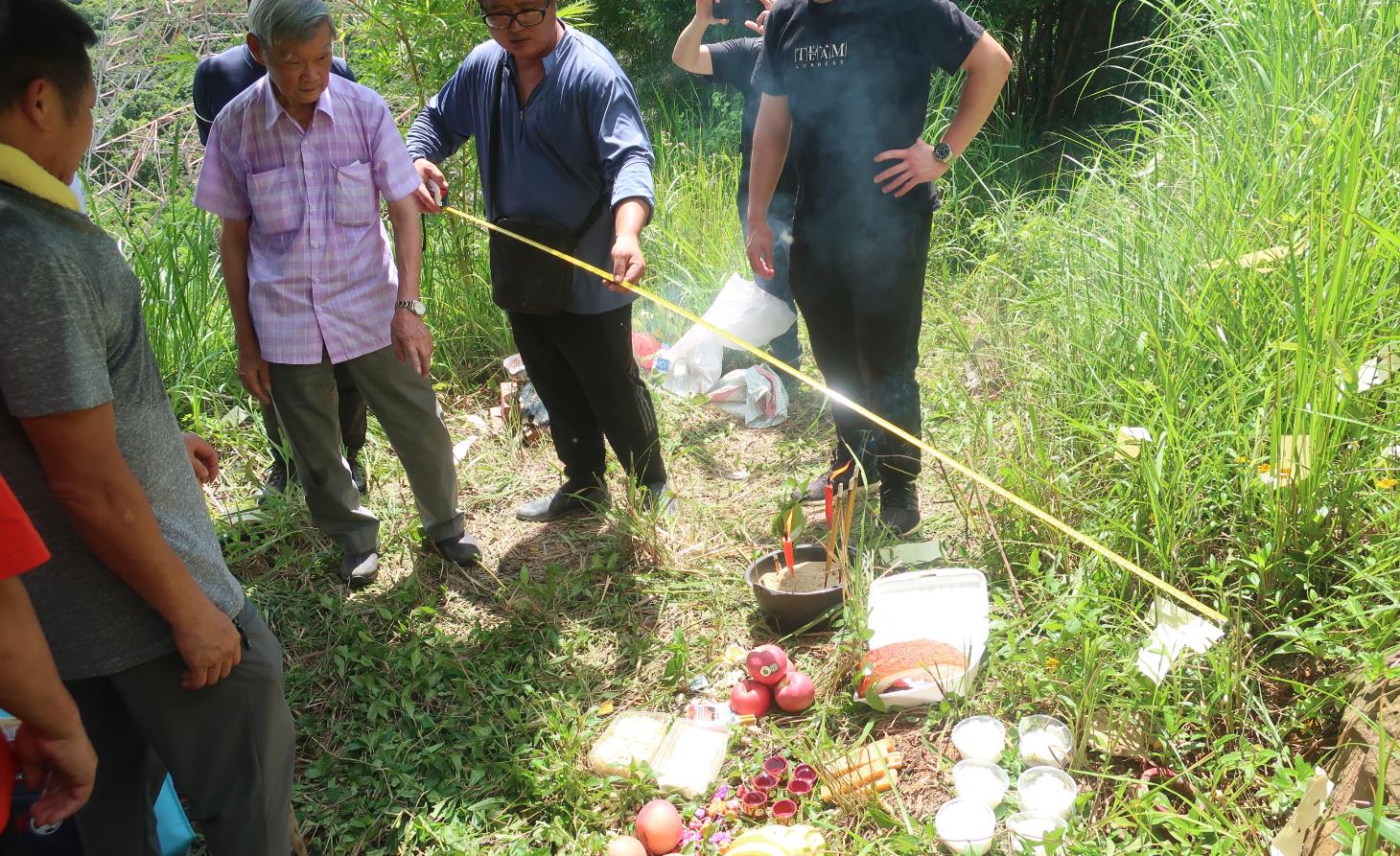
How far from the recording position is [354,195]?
310 cm

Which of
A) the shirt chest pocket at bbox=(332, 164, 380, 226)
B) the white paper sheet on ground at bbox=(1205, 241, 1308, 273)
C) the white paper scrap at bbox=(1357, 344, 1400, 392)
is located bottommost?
the white paper scrap at bbox=(1357, 344, 1400, 392)

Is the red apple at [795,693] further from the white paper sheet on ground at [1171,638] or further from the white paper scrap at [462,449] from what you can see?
the white paper scrap at [462,449]

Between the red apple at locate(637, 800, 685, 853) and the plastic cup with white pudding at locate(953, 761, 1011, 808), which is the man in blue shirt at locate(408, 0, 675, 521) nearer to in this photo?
the red apple at locate(637, 800, 685, 853)

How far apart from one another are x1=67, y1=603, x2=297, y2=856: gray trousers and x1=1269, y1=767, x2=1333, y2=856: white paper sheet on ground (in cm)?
204

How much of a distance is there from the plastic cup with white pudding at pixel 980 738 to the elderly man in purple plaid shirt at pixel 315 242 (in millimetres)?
2044

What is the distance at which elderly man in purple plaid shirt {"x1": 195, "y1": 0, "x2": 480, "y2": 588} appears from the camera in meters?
2.95

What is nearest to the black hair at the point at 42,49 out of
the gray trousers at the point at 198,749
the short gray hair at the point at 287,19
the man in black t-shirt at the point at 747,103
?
the gray trousers at the point at 198,749

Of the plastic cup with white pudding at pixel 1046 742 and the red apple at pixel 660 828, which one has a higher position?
the plastic cup with white pudding at pixel 1046 742

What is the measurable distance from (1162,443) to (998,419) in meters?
1.16

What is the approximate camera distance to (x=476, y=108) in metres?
3.38

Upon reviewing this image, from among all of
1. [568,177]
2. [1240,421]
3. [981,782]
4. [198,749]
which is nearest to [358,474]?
[568,177]

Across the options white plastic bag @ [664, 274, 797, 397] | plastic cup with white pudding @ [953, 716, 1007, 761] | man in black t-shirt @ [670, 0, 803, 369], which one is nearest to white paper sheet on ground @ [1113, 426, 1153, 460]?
plastic cup with white pudding @ [953, 716, 1007, 761]

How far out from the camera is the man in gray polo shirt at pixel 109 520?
59.3 inches

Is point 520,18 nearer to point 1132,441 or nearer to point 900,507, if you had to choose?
point 900,507
